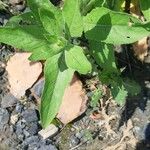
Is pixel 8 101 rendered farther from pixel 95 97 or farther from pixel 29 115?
pixel 95 97

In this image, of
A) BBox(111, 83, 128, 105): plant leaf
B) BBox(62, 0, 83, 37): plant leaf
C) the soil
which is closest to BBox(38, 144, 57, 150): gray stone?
the soil

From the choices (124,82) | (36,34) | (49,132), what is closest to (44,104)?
(36,34)

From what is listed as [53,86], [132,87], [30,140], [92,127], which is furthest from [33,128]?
→ [132,87]

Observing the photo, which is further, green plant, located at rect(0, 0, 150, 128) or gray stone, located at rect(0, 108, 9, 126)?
A: gray stone, located at rect(0, 108, 9, 126)

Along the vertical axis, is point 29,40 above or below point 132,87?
above

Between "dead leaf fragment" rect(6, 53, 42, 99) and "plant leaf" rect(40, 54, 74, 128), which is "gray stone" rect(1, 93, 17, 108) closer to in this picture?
"dead leaf fragment" rect(6, 53, 42, 99)

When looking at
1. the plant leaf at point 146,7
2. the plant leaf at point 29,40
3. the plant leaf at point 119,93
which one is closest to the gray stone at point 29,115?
the plant leaf at point 119,93
